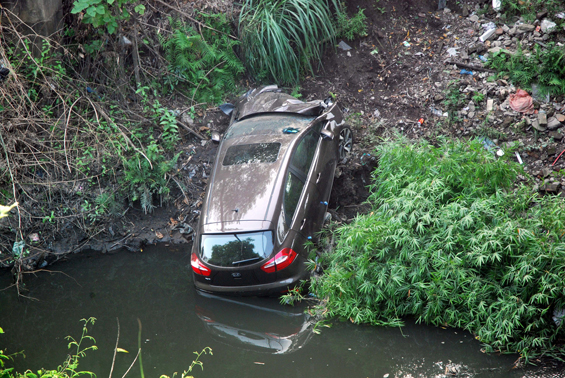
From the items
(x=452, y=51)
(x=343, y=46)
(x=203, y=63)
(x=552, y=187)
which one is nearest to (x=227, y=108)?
(x=203, y=63)

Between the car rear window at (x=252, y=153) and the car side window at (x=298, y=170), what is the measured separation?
27cm

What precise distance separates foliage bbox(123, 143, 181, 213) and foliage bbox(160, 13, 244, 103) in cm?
156

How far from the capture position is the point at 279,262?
4.83 meters

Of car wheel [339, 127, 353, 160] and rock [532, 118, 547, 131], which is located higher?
car wheel [339, 127, 353, 160]

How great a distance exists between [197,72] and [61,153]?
277 centimetres

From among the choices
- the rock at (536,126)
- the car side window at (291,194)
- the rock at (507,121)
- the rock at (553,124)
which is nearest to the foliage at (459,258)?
the car side window at (291,194)

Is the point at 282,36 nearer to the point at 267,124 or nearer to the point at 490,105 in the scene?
the point at 267,124

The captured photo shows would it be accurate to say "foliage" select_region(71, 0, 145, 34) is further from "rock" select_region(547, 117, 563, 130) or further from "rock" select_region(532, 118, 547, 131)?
"rock" select_region(547, 117, 563, 130)

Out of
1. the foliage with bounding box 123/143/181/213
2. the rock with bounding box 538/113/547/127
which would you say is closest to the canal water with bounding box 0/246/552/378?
the foliage with bounding box 123/143/181/213

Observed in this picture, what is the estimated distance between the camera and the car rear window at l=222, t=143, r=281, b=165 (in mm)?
5406

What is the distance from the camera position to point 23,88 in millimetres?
6340

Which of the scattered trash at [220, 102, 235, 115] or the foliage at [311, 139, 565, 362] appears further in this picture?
the scattered trash at [220, 102, 235, 115]

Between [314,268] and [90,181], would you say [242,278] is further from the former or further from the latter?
[90,181]

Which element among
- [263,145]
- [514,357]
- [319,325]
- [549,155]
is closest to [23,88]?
[263,145]
